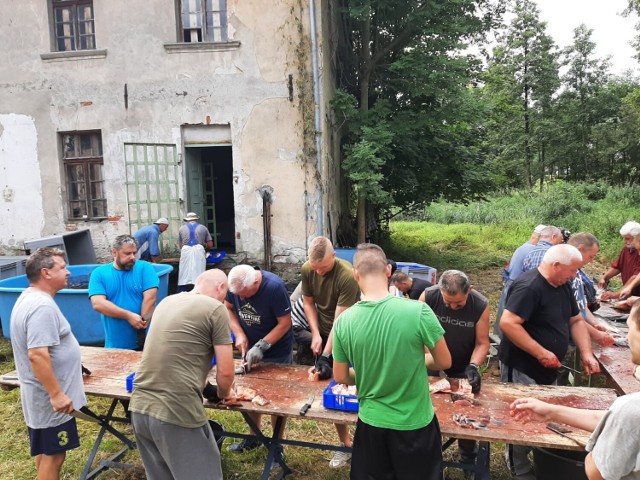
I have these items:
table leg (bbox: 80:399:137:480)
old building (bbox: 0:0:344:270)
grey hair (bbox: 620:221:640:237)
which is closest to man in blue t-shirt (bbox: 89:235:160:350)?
table leg (bbox: 80:399:137:480)

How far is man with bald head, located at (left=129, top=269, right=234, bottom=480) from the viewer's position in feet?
9.34

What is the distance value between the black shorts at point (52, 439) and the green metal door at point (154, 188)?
566 centimetres

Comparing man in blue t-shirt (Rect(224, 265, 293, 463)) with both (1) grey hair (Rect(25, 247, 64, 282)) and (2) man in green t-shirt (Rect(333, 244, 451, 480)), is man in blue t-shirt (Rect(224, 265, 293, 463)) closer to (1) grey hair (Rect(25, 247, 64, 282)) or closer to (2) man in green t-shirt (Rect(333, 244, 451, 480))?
(1) grey hair (Rect(25, 247, 64, 282))

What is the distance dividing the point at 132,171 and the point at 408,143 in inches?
227

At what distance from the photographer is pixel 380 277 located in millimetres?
2703

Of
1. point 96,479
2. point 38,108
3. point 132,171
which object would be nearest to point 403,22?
point 132,171

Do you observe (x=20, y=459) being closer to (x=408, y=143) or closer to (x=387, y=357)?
(x=387, y=357)

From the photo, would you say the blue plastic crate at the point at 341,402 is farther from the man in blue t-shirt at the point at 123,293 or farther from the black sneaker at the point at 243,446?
the man in blue t-shirt at the point at 123,293

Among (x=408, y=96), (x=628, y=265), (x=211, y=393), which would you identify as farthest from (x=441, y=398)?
(x=408, y=96)

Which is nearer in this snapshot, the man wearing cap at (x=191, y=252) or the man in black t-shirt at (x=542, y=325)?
the man in black t-shirt at (x=542, y=325)

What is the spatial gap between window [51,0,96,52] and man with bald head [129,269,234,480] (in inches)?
323

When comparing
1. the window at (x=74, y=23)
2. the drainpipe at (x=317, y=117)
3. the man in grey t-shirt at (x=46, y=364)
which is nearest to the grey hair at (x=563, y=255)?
the man in grey t-shirt at (x=46, y=364)

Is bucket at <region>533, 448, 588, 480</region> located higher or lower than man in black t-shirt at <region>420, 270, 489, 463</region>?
lower

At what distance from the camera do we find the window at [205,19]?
29.2 feet
